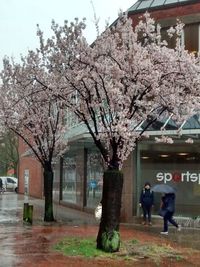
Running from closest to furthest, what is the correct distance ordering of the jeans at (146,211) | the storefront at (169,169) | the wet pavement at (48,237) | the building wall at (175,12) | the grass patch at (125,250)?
the wet pavement at (48,237) → the grass patch at (125,250) → the storefront at (169,169) → the jeans at (146,211) → the building wall at (175,12)

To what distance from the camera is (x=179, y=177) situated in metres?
20.5

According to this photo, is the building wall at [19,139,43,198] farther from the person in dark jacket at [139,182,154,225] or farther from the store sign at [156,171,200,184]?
the person in dark jacket at [139,182,154,225]

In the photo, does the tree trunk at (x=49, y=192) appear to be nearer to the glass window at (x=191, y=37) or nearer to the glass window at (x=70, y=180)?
the glass window at (x=191, y=37)

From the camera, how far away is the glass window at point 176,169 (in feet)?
65.9

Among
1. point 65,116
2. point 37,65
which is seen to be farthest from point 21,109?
point 37,65

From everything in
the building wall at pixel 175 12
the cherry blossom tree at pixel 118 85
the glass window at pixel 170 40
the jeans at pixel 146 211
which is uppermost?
the building wall at pixel 175 12

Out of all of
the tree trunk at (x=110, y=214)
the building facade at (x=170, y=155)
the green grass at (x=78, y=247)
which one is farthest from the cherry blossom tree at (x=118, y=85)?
the building facade at (x=170, y=155)

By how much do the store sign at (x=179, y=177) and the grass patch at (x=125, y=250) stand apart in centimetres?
629

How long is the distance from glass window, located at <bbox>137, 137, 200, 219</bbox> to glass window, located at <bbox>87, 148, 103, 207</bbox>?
13.1 feet

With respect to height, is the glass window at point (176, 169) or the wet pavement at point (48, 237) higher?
the glass window at point (176, 169)

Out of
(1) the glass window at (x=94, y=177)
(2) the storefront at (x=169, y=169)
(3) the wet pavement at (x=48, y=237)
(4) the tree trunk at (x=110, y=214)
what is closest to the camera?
(3) the wet pavement at (x=48, y=237)

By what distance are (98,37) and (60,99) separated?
1.91 metres

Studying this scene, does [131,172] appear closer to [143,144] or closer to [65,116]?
[143,144]

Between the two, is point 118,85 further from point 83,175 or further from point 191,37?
point 83,175
